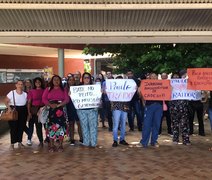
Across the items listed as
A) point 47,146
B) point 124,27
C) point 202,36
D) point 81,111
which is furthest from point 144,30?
point 47,146

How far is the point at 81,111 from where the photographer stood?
8.23 m

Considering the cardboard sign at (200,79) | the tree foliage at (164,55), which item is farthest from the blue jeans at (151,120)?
the tree foliage at (164,55)

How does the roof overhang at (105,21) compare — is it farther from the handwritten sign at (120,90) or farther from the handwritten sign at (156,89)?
the handwritten sign at (120,90)

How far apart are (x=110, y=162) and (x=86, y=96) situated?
1918mm

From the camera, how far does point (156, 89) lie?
27.0 ft

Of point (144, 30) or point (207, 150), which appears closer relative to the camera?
point (144, 30)

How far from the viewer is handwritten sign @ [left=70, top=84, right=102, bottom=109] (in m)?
8.20

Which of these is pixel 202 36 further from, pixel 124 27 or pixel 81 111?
pixel 81 111

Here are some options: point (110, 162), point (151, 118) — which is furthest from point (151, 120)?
point (110, 162)

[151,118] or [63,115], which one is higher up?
[63,115]

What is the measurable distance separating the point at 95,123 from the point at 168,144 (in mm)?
1852

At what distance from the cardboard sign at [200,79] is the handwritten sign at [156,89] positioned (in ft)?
1.72

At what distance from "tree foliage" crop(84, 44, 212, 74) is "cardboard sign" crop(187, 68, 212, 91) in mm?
2761

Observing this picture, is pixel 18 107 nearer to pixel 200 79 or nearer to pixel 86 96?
pixel 86 96
